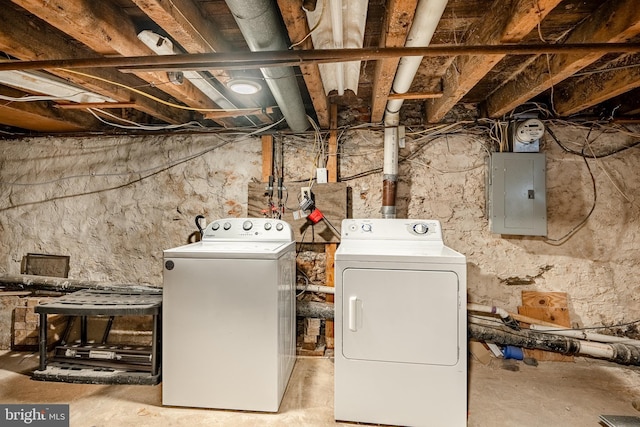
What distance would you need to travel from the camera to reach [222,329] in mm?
1772

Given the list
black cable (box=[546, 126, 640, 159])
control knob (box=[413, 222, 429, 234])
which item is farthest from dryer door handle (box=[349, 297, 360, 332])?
black cable (box=[546, 126, 640, 159])

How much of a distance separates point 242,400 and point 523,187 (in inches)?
95.5

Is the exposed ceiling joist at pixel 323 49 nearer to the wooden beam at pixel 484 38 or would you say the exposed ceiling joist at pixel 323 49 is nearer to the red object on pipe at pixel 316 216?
the wooden beam at pixel 484 38

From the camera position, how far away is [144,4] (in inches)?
44.8

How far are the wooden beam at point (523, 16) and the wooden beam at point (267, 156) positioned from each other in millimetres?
1766

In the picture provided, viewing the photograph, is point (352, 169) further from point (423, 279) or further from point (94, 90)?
point (94, 90)

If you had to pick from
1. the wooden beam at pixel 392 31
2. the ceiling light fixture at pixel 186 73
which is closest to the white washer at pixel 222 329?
the ceiling light fixture at pixel 186 73

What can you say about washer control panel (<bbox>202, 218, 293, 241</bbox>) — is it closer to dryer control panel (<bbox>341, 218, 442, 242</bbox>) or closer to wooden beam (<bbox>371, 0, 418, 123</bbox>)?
dryer control panel (<bbox>341, 218, 442, 242</bbox>)

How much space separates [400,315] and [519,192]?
1.47 metres

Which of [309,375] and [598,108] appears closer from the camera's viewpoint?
[309,375]

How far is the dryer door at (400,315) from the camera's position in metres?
1.62

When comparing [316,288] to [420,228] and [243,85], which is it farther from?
[243,85]

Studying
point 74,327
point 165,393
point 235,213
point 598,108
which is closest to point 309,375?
point 165,393

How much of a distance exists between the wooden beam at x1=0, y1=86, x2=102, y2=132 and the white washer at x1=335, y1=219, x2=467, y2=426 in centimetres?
245
